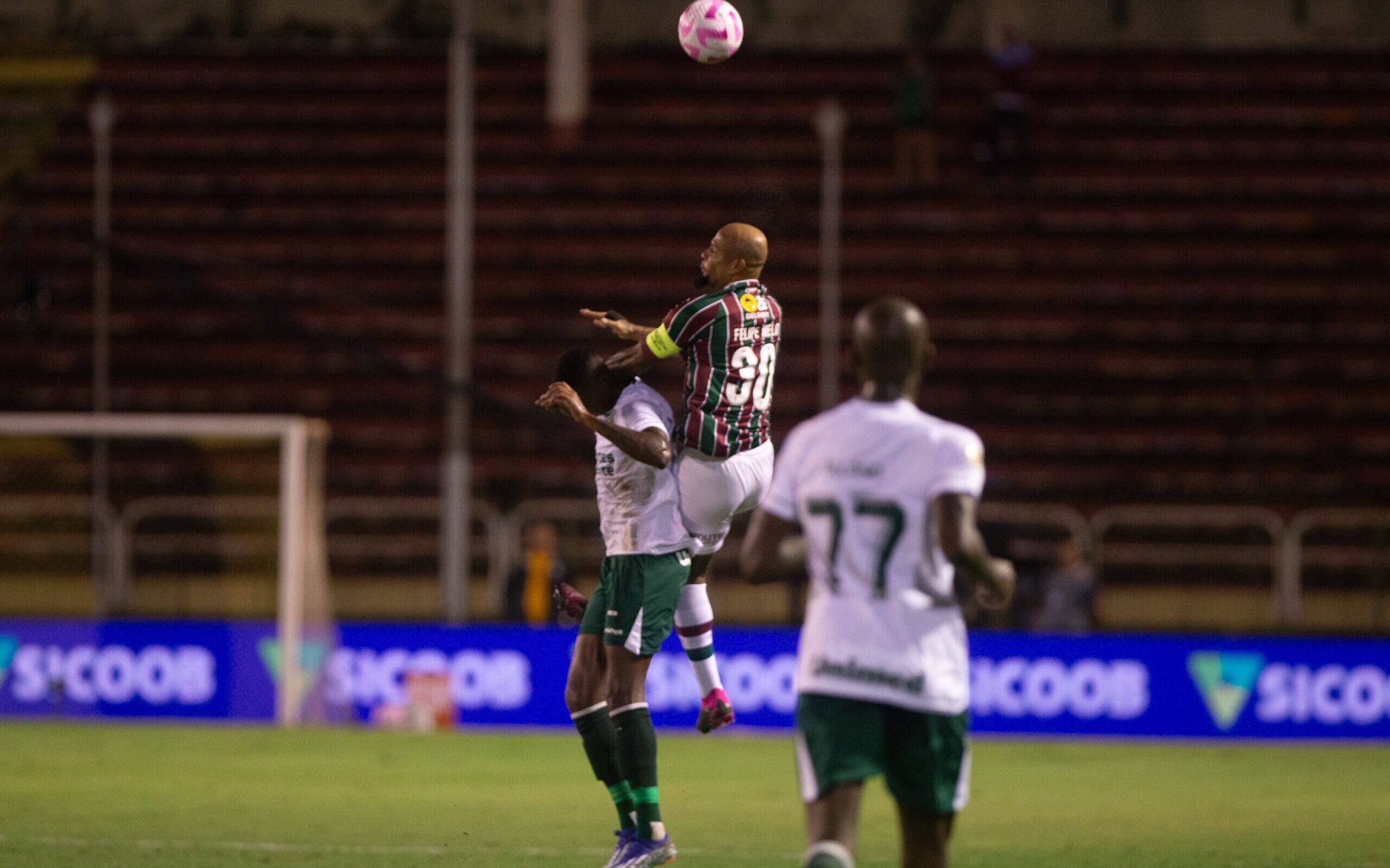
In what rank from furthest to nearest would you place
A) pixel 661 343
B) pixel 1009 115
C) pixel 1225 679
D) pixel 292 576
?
pixel 1009 115 → pixel 292 576 → pixel 1225 679 → pixel 661 343

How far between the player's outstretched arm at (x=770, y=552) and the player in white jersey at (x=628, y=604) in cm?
262

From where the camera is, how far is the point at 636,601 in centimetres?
877

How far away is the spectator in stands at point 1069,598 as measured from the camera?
675 inches

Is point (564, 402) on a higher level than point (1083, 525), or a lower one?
higher

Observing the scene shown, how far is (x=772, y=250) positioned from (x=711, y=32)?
14.9 meters

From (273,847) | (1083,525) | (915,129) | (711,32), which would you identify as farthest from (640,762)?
(915,129)

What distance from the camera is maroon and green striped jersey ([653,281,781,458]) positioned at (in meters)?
8.71

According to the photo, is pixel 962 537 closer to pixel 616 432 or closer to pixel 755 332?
pixel 616 432

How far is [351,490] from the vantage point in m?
23.1

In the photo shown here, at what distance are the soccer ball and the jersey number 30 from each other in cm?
156

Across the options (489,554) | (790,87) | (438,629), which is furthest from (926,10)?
(438,629)

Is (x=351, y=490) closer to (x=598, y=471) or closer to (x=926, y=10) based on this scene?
(x=926, y=10)

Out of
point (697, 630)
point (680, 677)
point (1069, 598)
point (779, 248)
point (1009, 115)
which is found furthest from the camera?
point (779, 248)

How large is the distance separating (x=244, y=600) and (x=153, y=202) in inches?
376
